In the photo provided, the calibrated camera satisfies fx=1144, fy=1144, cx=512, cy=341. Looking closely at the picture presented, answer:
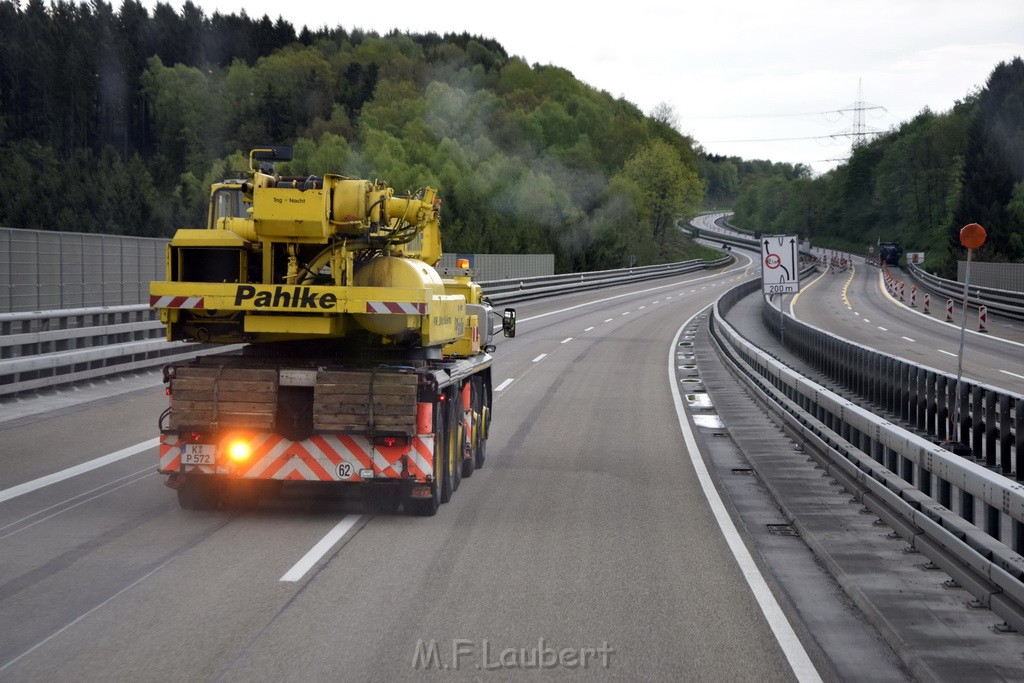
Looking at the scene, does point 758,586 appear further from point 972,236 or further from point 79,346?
point 79,346

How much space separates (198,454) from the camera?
941 cm

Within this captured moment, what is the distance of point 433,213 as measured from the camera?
37.3ft

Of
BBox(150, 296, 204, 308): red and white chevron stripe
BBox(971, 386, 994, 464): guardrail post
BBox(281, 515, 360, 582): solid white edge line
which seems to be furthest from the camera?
Answer: BBox(971, 386, 994, 464): guardrail post

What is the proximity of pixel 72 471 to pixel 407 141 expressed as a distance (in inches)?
4068

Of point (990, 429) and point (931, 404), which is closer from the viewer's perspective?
point (990, 429)

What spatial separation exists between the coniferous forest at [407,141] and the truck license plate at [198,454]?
2623 inches

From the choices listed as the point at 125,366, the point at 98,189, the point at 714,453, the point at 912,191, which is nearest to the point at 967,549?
the point at 714,453

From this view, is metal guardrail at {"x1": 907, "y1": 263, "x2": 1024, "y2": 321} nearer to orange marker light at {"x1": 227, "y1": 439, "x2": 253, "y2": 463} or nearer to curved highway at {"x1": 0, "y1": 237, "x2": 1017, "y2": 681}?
curved highway at {"x1": 0, "y1": 237, "x2": 1017, "y2": 681}

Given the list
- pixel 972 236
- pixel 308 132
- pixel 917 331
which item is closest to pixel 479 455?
pixel 972 236

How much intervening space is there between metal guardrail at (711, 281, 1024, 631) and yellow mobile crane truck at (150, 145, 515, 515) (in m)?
3.84

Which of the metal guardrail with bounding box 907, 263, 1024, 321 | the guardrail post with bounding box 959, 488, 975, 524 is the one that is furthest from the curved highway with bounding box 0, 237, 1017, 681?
the metal guardrail with bounding box 907, 263, 1024, 321

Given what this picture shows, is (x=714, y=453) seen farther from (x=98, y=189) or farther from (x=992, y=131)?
(x=992, y=131)

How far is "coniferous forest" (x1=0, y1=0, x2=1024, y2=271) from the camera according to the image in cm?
9469

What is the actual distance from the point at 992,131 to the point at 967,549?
374 ft
